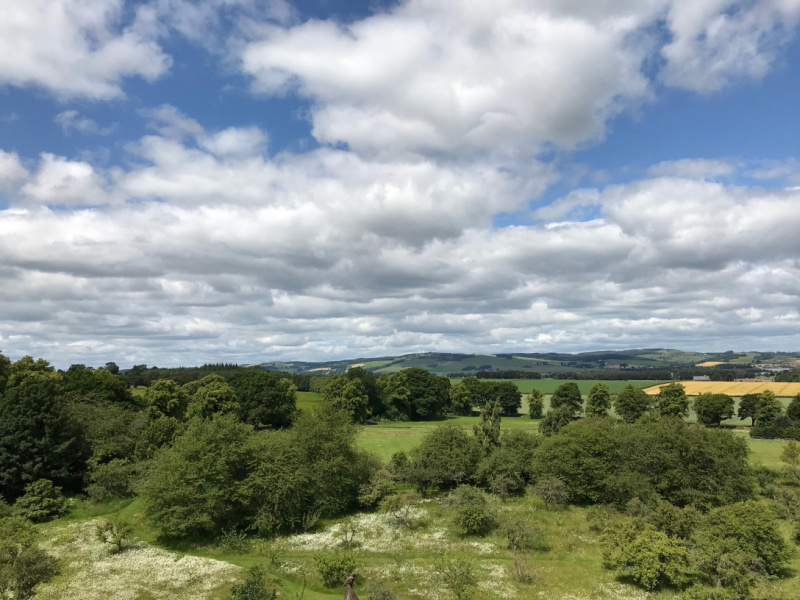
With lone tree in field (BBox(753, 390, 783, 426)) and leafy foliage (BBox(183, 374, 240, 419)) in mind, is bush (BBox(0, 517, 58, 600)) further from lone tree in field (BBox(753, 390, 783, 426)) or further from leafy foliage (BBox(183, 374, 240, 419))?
lone tree in field (BBox(753, 390, 783, 426))

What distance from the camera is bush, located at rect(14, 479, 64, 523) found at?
43.0 m

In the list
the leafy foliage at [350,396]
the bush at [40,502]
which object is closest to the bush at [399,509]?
the bush at [40,502]

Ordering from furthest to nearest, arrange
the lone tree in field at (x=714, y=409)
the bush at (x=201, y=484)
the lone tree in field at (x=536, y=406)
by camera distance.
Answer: the lone tree in field at (x=536, y=406)
the lone tree in field at (x=714, y=409)
the bush at (x=201, y=484)

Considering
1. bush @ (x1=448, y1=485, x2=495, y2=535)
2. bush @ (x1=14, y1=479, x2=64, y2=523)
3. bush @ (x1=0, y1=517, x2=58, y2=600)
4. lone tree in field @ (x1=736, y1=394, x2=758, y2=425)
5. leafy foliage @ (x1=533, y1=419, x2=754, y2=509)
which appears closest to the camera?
bush @ (x1=0, y1=517, x2=58, y2=600)

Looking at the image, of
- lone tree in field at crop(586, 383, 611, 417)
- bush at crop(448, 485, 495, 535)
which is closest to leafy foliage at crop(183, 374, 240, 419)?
bush at crop(448, 485, 495, 535)

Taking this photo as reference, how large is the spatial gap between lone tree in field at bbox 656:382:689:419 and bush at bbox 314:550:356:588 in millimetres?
89378

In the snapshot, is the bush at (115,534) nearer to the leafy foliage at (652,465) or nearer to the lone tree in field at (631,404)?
the leafy foliage at (652,465)

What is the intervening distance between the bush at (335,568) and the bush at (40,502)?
1225 inches

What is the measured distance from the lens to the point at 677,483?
45.2 m

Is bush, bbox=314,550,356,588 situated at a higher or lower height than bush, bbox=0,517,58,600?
lower

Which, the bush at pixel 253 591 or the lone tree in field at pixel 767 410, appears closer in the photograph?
the bush at pixel 253 591

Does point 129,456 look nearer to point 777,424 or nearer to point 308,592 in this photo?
point 308,592

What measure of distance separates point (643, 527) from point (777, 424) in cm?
7617

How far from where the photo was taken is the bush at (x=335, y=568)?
99.7ft
